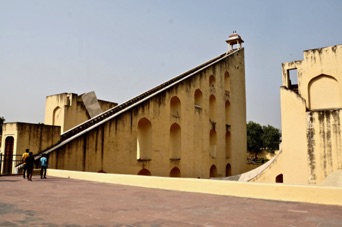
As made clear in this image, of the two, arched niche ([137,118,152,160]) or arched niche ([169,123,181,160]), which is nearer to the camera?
arched niche ([137,118,152,160])

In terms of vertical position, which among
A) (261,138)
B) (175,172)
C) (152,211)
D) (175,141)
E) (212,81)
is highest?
(212,81)

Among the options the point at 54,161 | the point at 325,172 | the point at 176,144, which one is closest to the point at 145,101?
the point at 176,144

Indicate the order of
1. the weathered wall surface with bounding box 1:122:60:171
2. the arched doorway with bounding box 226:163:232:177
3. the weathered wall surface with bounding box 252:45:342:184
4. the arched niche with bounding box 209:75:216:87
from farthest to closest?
1. the arched doorway with bounding box 226:163:232:177
2. the arched niche with bounding box 209:75:216:87
3. the weathered wall surface with bounding box 252:45:342:184
4. the weathered wall surface with bounding box 1:122:60:171

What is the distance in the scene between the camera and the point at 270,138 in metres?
43.1

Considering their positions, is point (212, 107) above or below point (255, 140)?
above

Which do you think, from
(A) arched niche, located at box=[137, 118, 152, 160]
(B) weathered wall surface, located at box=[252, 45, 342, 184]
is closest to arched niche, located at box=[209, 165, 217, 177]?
(B) weathered wall surface, located at box=[252, 45, 342, 184]

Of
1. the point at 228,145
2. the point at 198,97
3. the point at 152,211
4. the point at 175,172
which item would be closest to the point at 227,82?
the point at 228,145

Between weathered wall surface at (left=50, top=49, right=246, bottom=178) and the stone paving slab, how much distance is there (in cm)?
500

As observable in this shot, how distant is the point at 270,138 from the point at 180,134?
31.8 m

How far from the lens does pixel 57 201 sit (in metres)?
4.48

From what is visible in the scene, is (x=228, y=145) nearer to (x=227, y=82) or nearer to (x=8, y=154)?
(x=227, y=82)

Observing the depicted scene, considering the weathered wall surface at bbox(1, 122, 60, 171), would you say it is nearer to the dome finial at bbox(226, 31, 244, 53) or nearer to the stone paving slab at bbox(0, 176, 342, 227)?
the stone paving slab at bbox(0, 176, 342, 227)

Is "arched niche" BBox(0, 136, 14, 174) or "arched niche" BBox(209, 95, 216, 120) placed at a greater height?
"arched niche" BBox(209, 95, 216, 120)

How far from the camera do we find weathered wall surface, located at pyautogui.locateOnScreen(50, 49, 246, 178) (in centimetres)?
1020
